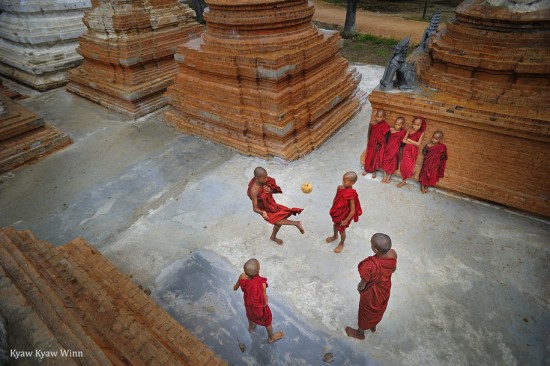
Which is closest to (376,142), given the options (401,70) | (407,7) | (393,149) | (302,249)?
(393,149)

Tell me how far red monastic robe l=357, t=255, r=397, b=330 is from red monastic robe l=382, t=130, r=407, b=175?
8.77 ft

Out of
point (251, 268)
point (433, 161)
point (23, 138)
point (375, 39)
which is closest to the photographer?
point (251, 268)

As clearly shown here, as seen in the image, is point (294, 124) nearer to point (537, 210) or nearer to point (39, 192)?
point (537, 210)

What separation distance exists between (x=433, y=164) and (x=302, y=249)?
240 cm

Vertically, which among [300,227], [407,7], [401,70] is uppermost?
[401,70]

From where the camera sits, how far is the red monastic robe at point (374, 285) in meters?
2.68

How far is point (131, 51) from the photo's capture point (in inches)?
307

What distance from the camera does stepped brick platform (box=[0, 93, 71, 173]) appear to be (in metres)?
6.16

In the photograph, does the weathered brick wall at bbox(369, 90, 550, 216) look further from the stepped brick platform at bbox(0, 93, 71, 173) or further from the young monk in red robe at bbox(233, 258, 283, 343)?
the stepped brick platform at bbox(0, 93, 71, 173)

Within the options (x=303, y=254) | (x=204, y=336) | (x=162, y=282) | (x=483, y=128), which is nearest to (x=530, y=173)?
(x=483, y=128)

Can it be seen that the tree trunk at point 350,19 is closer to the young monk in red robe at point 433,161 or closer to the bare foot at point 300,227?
the young monk in red robe at point 433,161

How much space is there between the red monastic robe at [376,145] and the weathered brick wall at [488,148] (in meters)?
0.25

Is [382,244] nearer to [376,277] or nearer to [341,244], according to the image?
[376,277]

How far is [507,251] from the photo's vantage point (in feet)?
13.0
